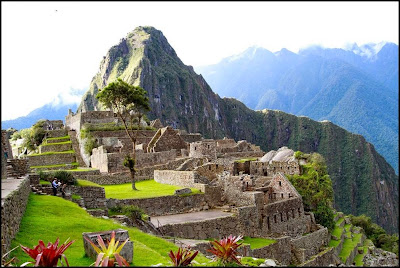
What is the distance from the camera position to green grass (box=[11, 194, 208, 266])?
8.68m

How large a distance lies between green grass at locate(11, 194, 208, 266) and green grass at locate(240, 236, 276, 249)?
7.10 meters

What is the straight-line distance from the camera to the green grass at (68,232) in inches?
342

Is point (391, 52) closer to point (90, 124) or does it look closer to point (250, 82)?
point (250, 82)

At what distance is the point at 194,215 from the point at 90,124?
962 inches

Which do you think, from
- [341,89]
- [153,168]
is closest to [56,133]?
[153,168]

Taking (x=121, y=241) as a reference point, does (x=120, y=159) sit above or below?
above

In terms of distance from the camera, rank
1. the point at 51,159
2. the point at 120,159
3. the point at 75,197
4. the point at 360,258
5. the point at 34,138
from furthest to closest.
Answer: the point at 34,138 < the point at 51,159 < the point at 120,159 < the point at 360,258 < the point at 75,197

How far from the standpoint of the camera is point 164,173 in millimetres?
25672

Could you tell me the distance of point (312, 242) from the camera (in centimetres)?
2266

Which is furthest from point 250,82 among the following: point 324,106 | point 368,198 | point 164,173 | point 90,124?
point 164,173

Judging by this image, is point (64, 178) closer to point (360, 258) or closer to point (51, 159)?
point (51, 159)

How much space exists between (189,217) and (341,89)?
163 m

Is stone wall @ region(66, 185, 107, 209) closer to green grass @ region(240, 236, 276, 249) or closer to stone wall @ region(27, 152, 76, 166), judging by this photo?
green grass @ region(240, 236, 276, 249)

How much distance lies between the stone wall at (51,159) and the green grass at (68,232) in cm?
2283
